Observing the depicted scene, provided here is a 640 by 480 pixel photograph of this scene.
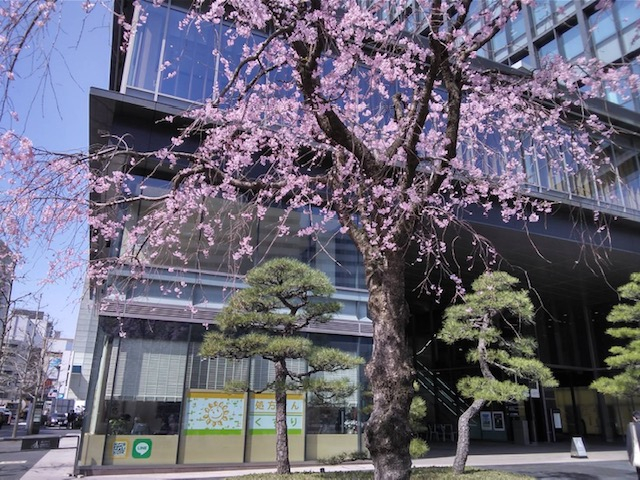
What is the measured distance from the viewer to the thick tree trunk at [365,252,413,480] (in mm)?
4559

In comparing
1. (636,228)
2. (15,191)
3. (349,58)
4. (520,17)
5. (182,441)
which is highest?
(520,17)

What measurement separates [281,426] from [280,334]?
5.94 feet

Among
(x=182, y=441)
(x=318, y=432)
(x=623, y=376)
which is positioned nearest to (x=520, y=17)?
(x=623, y=376)

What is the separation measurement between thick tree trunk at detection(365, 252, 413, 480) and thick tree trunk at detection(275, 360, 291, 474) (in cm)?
430

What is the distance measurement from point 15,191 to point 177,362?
692 centimetres

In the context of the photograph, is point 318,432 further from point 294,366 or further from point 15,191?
point 15,191

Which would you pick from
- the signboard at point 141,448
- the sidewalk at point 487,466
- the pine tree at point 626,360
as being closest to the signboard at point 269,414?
the sidewalk at point 487,466

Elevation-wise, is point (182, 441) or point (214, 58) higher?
point (214, 58)

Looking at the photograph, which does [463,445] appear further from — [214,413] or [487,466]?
[214,413]

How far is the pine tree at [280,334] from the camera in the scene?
8914 millimetres

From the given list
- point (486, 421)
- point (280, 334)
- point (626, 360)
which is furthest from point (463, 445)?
point (486, 421)

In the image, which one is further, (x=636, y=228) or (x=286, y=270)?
(x=636, y=228)

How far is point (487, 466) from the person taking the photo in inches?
479

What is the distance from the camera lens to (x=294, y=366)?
12445mm
